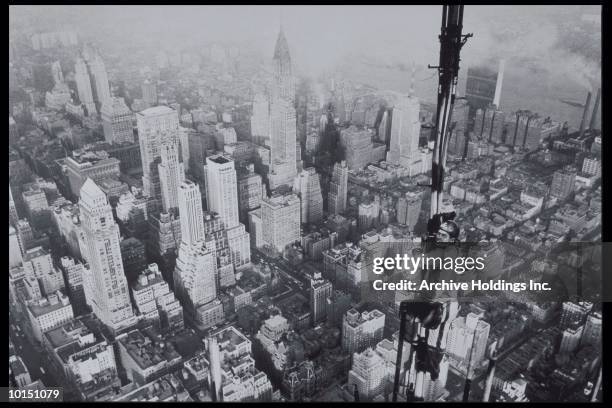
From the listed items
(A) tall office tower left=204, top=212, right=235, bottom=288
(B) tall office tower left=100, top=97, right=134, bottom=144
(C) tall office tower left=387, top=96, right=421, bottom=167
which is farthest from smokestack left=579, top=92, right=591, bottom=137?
(B) tall office tower left=100, top=97, right=134, bottom=144

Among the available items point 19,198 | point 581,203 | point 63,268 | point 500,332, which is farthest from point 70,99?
point 581,203

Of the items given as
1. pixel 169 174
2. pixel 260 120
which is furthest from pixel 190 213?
pixel 260 120

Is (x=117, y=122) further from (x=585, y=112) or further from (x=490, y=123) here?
(x=585, y=112)

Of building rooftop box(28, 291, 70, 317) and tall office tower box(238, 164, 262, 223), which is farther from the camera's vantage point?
tall office tower box(238, 164, 262, 223)

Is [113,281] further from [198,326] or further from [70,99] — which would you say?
[70,99]

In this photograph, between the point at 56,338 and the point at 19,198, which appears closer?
the point at 56,338

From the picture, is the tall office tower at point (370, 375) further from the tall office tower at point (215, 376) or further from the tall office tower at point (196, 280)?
the tall office tower at point (196, 280)

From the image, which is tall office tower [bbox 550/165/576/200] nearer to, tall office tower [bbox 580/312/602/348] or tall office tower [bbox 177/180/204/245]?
tall office tower [bbox 580/312/602/348]
